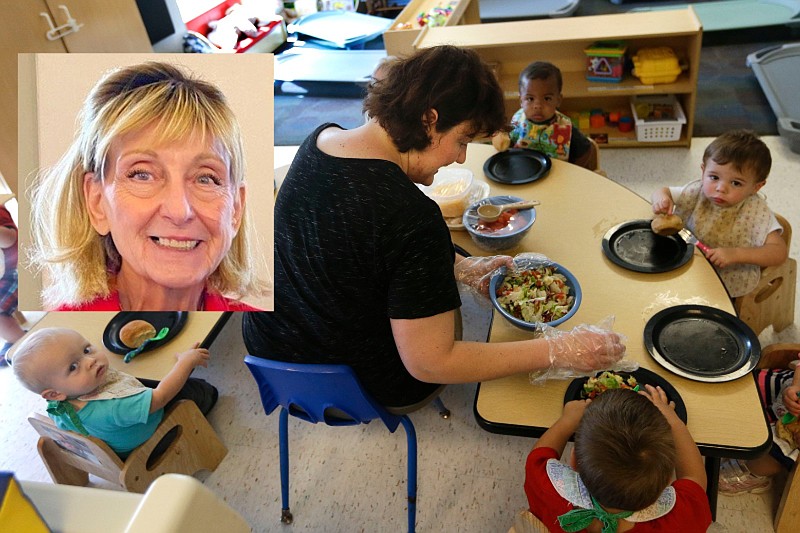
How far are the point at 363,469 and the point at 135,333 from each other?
32.8 inches

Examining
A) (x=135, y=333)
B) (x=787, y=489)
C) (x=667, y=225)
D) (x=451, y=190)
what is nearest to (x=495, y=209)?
(x=451, y=190)

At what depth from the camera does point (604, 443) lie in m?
1.08

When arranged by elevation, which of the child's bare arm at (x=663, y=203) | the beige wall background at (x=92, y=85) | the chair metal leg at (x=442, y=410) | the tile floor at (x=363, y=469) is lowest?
the tile floor at (x=363, y=469)

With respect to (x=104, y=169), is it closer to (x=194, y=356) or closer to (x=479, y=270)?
(x=194, y=356)

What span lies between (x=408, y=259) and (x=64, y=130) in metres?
0.62

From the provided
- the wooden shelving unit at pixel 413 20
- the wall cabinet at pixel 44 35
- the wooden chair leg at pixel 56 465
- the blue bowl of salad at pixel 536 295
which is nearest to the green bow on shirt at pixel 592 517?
the blue bowl of salad at pixel 536 295

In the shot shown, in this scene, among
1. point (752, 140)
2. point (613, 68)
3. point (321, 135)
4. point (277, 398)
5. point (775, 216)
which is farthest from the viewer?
point (613, 68)

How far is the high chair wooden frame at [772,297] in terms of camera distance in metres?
1.78

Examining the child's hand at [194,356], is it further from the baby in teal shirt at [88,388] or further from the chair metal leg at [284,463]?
the chair metal leg at [284,463]

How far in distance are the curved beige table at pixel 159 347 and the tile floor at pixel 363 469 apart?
1.59 ft

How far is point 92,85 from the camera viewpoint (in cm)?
92

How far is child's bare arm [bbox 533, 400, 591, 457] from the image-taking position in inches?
46.4

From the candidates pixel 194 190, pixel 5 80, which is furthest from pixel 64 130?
pixel 5 80

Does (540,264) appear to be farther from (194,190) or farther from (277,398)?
(194,190)
